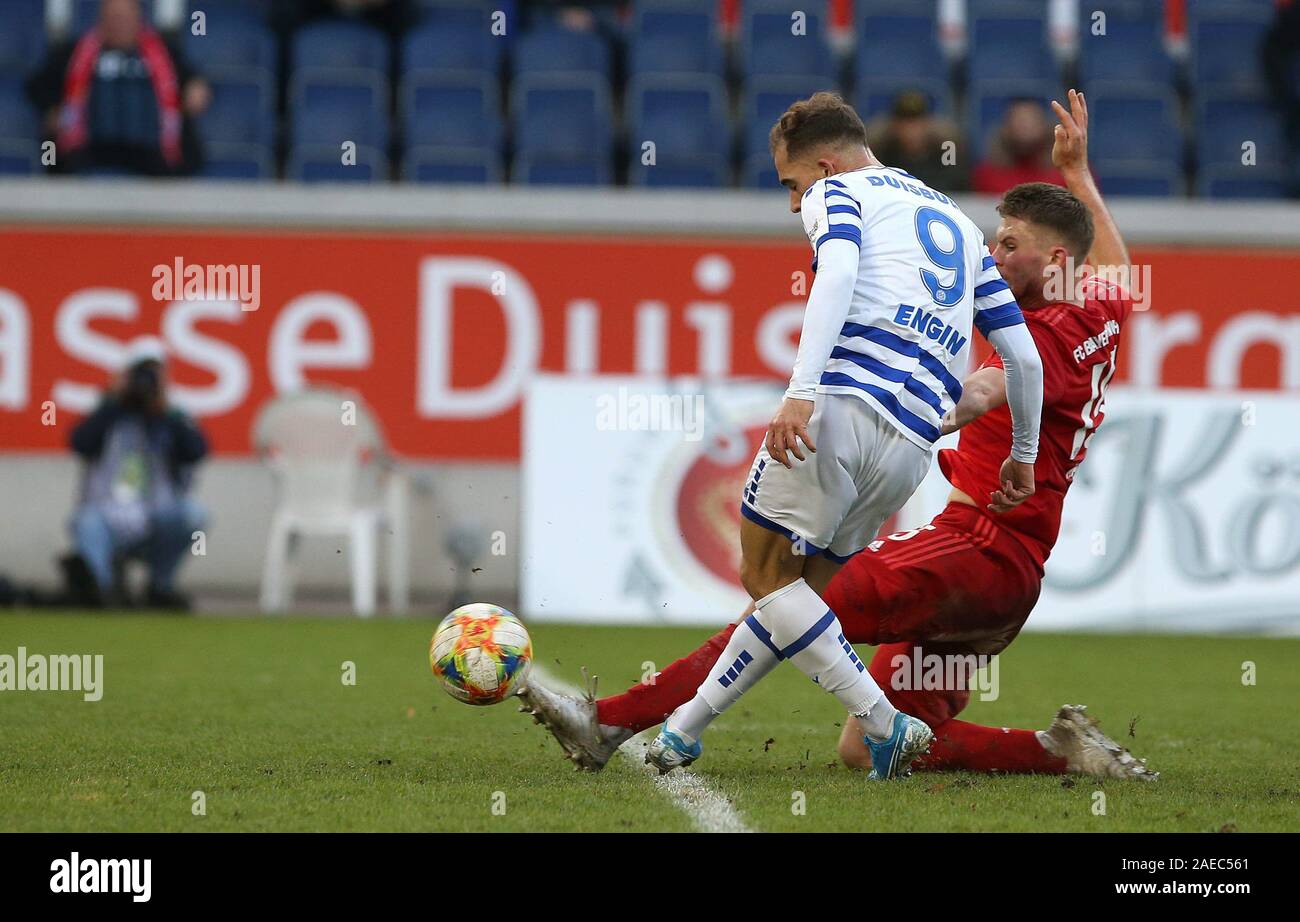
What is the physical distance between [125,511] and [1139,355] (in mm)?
7023

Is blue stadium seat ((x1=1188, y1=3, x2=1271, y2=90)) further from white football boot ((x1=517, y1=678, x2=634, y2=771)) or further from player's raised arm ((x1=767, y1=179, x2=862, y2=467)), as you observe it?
white football boot ((x1=517, y1=678, x2=634, y2=771))

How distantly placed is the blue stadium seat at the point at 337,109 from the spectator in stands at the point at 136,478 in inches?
96.1

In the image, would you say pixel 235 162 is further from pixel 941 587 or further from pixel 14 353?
pixel 941 587

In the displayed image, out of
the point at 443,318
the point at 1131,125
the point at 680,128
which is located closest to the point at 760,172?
the point at 680,128

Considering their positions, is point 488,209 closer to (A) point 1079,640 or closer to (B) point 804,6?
(B) point 804,6

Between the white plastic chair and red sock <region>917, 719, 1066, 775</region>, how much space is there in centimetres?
697

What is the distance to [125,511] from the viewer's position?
1187 centimetres

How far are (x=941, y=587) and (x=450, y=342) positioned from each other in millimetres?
7218

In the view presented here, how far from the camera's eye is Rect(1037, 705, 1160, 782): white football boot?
5.32 meters

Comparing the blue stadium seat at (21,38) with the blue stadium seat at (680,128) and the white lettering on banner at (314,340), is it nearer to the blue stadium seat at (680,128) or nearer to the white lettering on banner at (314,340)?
the white lettering on banner at (314,340)

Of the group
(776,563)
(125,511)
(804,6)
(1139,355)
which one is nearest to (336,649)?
(125,511)

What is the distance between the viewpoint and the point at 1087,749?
A: 539 cm

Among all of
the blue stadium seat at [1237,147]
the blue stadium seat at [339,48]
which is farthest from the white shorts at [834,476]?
the blue stadium seat at [339,48]

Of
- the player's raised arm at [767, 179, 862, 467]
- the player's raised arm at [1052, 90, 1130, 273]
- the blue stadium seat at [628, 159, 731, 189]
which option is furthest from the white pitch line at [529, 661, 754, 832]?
the blue stadium seat at [628, 159, 731, 189]
